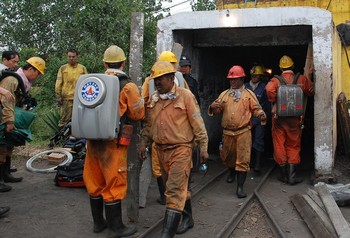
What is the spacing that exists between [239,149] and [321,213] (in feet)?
6.11

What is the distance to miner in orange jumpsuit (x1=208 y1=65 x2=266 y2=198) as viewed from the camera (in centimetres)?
702

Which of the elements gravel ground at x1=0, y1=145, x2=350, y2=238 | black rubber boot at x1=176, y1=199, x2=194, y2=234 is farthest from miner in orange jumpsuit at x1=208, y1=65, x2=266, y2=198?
black rubber boot at x1=176, y1=199, x2=194, y2=234

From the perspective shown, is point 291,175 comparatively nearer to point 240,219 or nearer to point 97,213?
point 240,219

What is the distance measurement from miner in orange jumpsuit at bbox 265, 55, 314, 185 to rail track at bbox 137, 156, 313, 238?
0.39 meters

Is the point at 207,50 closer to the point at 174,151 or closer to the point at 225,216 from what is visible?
the point at 225,216

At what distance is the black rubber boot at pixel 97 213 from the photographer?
5.04 metres

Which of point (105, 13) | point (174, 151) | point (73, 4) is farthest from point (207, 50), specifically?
point (73, 4)

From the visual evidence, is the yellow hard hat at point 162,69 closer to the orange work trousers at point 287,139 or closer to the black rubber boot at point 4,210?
the black rubber boot at point 4,210

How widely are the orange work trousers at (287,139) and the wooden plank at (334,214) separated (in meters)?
1.52

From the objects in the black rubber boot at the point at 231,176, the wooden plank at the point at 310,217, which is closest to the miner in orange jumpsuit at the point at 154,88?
the black rubber boot at the point at 231,176

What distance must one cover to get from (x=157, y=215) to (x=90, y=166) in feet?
4.84

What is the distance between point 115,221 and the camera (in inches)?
195

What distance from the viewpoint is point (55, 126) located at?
10.8 meters

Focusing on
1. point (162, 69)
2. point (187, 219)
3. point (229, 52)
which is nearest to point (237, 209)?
point (187, 219)
